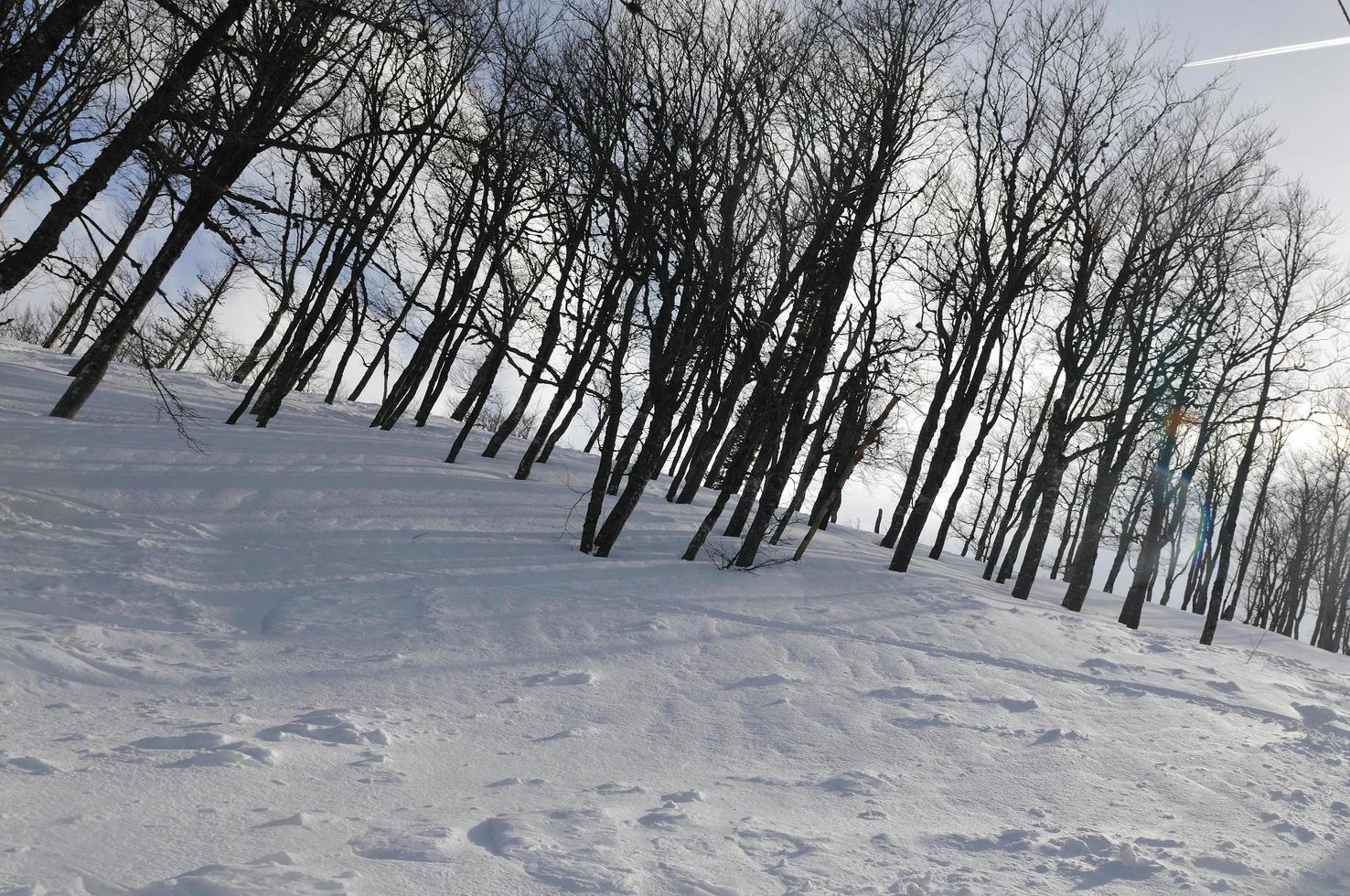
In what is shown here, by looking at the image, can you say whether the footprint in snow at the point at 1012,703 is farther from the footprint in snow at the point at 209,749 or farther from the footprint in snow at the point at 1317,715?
the footprint in snow at the point at 209,749

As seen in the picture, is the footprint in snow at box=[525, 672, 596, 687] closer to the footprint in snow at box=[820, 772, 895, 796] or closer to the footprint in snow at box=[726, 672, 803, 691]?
the footprint in snow at box=[726, 672, 803, 691]

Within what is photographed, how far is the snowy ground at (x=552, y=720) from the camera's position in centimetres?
372

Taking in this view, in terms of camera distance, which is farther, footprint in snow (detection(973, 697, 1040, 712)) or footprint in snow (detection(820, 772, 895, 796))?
footprint in snow (detection(973, 697, 1040, 712))

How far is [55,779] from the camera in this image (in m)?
3.83

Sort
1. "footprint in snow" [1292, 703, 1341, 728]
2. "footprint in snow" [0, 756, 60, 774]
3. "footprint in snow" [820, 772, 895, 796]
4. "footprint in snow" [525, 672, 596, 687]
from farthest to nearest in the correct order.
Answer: "footprint in snow" [1292, 703, 1341, 728] < "footprint in snow" [525, 672, 596, 687] < "footprint in snow" [820, 772, 895, 796] < "footprint in snow" [0, 756, 60, 774]

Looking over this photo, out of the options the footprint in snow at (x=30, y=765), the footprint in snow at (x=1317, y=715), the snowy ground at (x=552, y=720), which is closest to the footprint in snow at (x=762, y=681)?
the snowy ground at (x=552, y=720)

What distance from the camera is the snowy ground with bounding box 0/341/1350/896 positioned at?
372cm

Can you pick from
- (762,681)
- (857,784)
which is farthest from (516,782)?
(762,681)

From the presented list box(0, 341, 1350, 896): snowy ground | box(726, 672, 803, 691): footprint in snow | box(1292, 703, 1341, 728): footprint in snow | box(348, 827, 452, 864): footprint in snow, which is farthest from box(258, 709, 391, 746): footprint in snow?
box(1292, 703, 1341, 728): footprint in snow

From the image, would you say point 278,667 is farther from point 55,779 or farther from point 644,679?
point 644,679

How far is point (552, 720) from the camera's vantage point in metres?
5.71

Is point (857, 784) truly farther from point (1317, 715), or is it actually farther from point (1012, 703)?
point (1317, 715)

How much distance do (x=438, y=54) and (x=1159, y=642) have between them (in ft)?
54.1

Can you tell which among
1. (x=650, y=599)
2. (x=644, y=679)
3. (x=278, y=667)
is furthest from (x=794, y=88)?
(x=278, y=667)
